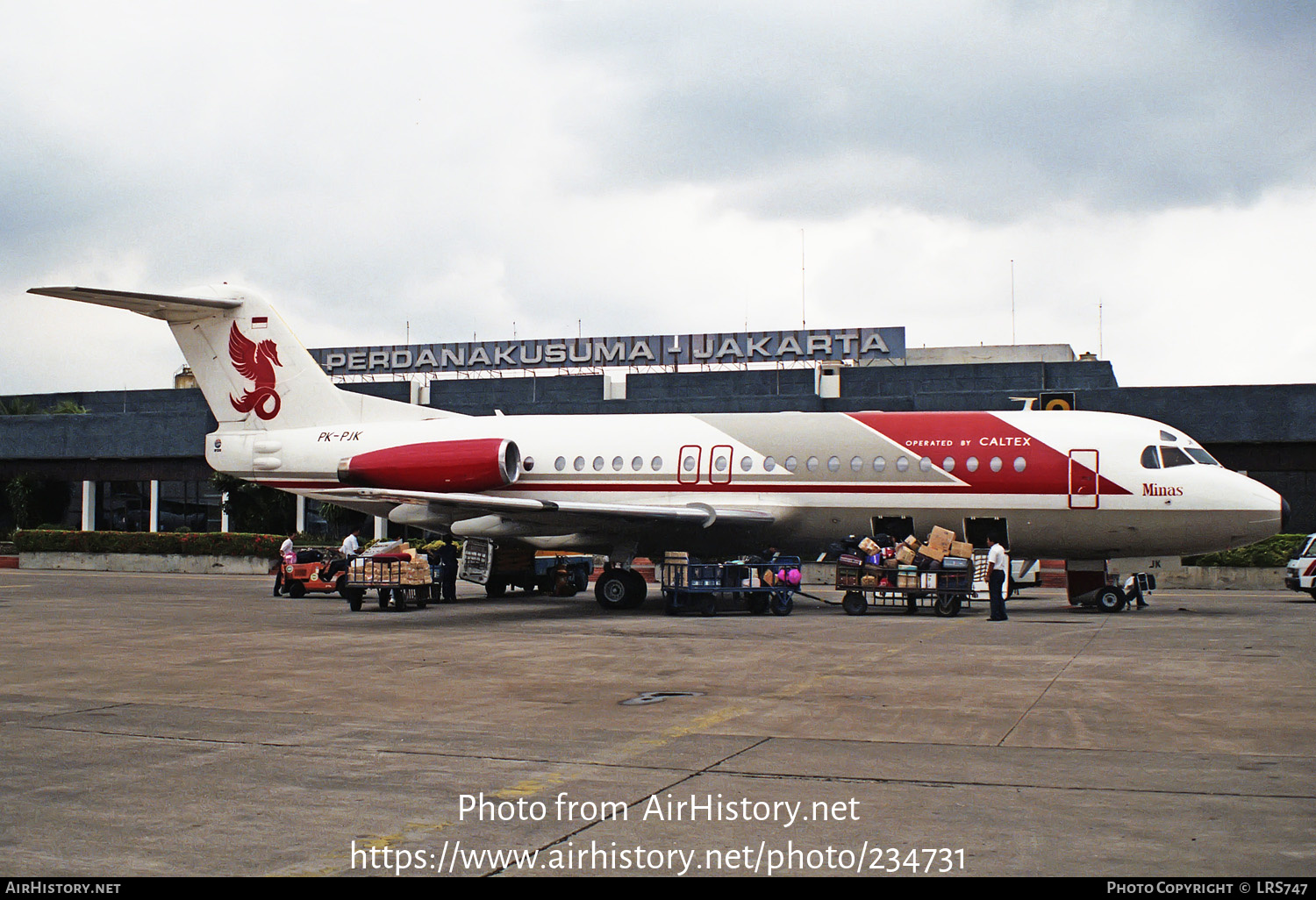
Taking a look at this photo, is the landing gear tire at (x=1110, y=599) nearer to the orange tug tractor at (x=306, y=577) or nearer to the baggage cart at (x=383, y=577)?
the baggage cart at (x=383, y=577)

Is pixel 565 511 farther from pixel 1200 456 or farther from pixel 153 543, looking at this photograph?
pixel 153 543

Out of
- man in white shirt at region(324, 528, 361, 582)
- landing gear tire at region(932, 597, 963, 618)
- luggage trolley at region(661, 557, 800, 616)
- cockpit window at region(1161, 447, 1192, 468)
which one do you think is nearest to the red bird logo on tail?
man in white shirt at region(324, 528, 361, 582)

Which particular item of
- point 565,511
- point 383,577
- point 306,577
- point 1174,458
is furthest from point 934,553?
point 306,577

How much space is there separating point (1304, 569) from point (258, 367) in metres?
26.0

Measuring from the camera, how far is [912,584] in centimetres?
2264

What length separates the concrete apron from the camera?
40.6m

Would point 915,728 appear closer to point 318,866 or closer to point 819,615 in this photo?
point 318,866

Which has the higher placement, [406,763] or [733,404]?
[733,404]

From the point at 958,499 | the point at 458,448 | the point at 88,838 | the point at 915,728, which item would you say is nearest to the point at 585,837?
the point at 88,838

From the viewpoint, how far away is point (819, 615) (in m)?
22.4

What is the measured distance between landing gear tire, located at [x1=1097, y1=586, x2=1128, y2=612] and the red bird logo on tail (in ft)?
63.5

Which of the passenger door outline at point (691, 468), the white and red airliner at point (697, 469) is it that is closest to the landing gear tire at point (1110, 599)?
the white and red airliner at point (697, 469)

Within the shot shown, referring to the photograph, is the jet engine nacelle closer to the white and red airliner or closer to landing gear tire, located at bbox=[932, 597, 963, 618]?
the white and red airliner
